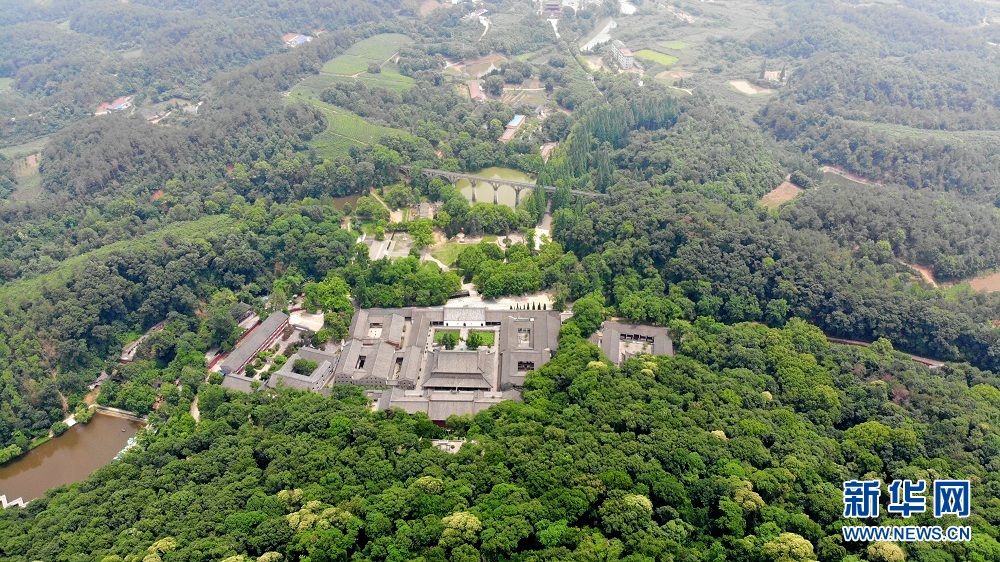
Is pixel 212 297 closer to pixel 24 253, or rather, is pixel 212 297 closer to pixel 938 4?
pixel 24 253

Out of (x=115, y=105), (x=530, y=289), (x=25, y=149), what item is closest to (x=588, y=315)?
(x=530, y=289)

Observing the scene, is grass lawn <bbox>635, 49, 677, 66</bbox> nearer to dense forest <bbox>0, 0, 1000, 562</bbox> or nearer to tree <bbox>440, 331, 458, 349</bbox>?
dense forest <bbox>0, 0, 1000, 562</bbox>

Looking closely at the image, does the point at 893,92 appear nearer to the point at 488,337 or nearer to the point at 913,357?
the point at 913,357

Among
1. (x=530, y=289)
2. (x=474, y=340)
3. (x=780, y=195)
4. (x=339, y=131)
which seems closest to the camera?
(x=474, y=340)

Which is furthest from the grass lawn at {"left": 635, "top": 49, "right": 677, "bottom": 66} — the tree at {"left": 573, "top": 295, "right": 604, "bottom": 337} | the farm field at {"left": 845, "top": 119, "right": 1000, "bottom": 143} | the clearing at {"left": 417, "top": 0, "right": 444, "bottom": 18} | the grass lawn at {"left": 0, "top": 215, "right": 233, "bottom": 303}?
the grass lawn at {"left": 0, "top": 215, "right": 233, "bottom": 303}

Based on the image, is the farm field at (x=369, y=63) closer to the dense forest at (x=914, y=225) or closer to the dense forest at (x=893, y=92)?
the dense forest at (x=893, y=92)

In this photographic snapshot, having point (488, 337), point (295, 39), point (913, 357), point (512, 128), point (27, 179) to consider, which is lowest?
point (488, 337)

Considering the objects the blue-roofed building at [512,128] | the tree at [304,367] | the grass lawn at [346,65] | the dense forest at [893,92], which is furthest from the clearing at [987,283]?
the grass lawn at [346,65]
